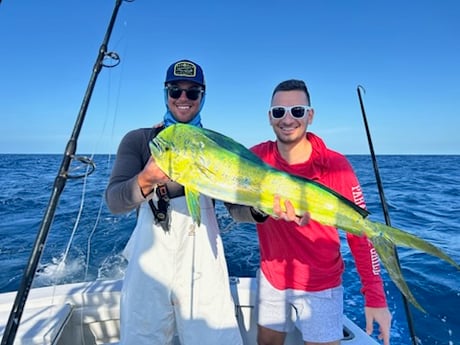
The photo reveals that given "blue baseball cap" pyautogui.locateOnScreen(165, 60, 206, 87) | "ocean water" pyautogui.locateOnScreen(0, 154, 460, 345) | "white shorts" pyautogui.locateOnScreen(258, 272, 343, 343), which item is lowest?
"ocean water" pyautogui.locateOnScreen(0, 154, 460, 345)

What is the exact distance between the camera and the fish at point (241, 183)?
1679 mm

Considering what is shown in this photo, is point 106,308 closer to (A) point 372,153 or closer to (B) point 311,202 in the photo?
(B) point 311,202

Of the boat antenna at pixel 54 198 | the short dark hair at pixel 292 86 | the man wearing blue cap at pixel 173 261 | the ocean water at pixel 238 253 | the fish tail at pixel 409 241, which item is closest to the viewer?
the fish tail at pixel 409 241

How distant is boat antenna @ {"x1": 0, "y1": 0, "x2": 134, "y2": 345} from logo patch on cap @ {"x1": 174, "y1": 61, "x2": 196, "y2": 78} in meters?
0.76

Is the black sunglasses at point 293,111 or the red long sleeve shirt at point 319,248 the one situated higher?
the black sunglasses at point 293,111

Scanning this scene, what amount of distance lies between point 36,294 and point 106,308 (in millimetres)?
689

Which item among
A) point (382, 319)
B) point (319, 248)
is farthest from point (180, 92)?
point (382, 319)

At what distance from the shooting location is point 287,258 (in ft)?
7.95

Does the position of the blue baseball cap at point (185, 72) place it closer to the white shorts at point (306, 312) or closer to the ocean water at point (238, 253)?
the ocean water at point (238, 253)

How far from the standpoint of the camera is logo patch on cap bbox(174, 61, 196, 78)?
2.11 metres

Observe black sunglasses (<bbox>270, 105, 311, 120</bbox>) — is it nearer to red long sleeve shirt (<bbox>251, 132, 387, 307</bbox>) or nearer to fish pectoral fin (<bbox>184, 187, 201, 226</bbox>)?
red long sleeve shirt (<bbox>251, 132, 387, 307</bbox>)

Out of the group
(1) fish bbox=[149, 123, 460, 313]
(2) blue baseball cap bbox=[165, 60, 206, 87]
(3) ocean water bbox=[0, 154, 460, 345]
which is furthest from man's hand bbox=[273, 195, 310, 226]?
(3) ocean water bbox=[0, 154, 460, 345]

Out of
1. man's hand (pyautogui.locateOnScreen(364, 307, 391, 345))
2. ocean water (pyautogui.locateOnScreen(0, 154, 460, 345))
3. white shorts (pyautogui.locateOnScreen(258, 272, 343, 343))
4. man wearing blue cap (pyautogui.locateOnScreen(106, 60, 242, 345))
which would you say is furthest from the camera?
Result: ocean water (pyautogui.locateOnScreen(0, 154, 460, 345))

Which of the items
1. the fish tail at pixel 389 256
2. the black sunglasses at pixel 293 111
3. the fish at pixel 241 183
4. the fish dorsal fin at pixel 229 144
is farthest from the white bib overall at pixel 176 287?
the fish tail at pixel 389 256
